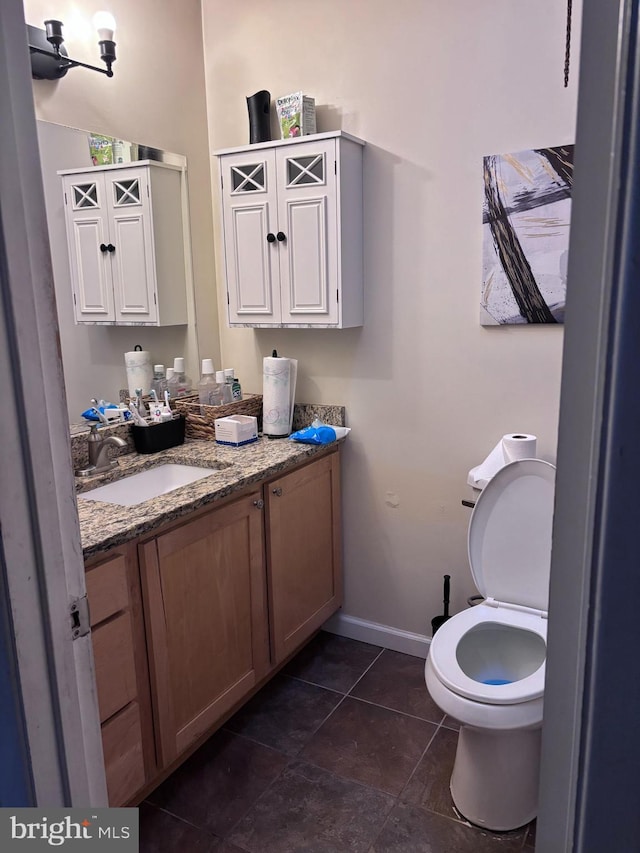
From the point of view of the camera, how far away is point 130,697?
1.69 meters

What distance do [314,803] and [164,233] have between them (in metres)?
2.03

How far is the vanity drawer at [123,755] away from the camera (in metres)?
1.62

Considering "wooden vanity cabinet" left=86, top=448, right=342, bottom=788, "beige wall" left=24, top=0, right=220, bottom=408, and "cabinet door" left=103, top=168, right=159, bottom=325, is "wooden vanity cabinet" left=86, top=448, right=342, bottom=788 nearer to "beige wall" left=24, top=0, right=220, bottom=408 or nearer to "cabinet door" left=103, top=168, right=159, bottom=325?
"beige wall" left=24, top=0, right=220, bottom=408

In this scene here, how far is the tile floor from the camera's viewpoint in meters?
1.77

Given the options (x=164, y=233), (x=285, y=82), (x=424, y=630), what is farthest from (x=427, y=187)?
(x=424, y=630)

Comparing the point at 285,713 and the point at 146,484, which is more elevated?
the point at 146,484

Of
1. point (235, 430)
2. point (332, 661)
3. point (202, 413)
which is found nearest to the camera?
point (235, 430)

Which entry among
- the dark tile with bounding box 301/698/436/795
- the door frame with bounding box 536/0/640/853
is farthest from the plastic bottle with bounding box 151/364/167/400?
the door frame with bounding box 536/0/640/853

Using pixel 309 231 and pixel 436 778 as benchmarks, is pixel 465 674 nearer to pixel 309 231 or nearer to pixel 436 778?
pixel 436 778

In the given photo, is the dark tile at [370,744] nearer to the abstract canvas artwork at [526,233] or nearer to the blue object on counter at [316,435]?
the blue object on counter at [316,435]

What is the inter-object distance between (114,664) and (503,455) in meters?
1.35

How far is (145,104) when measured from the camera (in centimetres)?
237

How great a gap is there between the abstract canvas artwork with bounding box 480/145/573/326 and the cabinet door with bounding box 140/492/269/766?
110 centimetres

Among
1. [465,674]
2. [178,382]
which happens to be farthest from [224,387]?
[465,674]
